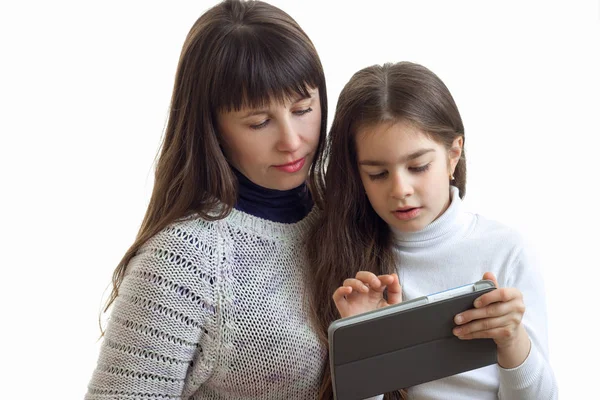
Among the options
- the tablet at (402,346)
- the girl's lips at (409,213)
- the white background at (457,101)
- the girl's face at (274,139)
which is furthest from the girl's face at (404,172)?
the white background at (457,101)

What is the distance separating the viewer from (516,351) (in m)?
1.39

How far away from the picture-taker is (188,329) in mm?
1410

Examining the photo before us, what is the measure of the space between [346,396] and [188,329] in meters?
0.28

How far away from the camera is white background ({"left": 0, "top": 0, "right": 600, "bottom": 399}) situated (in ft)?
8.10

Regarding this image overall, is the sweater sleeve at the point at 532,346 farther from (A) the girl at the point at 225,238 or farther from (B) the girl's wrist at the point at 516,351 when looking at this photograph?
(A) the girl at the point at 225,238

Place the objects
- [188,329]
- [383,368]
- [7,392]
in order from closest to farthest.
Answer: [383,368], [188,329], [7,392]

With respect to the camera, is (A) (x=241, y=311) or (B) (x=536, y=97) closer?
(A) (x=241, y=311)

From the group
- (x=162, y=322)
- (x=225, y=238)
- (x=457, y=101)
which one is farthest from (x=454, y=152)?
(x=457, y=101)

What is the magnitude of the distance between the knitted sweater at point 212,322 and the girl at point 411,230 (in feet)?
0.21

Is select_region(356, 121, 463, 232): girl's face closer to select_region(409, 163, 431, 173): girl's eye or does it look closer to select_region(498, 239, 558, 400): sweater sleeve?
select_region(409, 163, 431, 173): girl's eye

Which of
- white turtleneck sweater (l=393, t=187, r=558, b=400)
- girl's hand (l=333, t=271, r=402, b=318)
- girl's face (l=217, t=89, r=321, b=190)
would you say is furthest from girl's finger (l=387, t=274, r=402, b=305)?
girl's face (l=217, t=89, r=321, b=190)

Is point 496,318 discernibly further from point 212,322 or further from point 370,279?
point 212,322

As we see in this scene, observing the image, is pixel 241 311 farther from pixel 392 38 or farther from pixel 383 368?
pixel 392 38

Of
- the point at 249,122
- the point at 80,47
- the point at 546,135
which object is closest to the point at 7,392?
the point at 80,47
